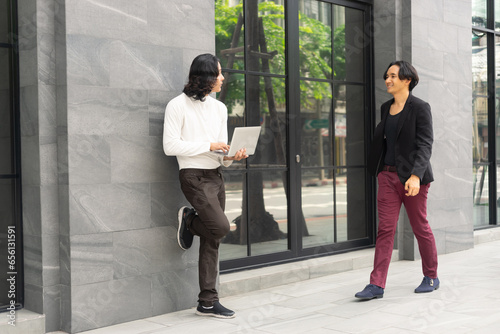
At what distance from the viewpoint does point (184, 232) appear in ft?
15.5

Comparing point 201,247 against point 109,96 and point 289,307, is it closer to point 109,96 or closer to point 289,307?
point 289,307

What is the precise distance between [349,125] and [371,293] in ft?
8.27

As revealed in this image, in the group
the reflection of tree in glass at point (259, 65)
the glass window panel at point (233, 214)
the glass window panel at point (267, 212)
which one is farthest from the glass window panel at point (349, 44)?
the glass window panel at point (233, 214)

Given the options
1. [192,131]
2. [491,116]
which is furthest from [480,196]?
[192,131]

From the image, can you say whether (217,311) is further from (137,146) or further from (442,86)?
(442,86)

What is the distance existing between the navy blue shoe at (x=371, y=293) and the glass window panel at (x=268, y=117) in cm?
165

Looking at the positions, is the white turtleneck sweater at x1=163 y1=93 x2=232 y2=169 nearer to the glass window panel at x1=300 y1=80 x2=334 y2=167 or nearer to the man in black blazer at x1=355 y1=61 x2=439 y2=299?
the man in black blazer at x1=355 y1=61 x2=439 y2=299

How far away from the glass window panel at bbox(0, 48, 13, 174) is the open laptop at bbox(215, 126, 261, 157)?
1498mm

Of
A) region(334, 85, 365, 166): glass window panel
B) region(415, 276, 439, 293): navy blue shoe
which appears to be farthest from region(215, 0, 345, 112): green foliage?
region(415, 276, 439, 293): navy blue shoe

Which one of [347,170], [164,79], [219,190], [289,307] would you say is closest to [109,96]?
[164,79]

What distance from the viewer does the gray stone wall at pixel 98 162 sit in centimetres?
422

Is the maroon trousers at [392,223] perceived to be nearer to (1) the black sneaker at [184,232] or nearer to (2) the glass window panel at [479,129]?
(1) the black sneaker at [184,232]

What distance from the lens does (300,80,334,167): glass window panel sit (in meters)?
6.57
